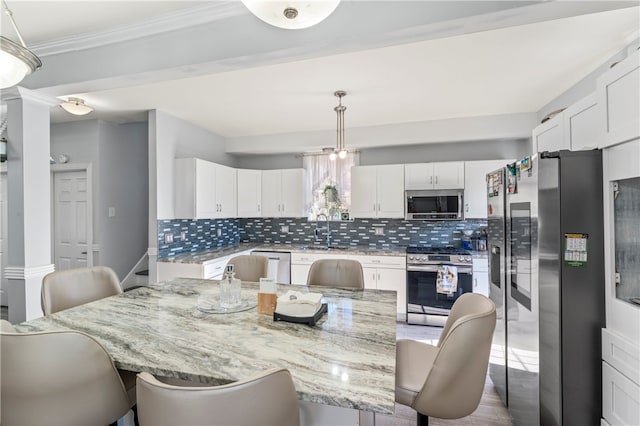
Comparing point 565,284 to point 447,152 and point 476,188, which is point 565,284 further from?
point 447,152

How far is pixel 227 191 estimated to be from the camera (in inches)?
174

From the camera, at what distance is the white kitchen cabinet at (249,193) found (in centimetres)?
465

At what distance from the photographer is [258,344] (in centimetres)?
125

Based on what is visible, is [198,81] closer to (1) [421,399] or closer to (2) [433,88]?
(2) [433,88]

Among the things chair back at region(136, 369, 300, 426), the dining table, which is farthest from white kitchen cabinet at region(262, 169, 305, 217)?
chair back at region(136, 369, 300, 426)

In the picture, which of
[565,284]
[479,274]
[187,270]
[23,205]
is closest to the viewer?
[565,284]

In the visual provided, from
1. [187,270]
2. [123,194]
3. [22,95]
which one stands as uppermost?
A: [22,95]

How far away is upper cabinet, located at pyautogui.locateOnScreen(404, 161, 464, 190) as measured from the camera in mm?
4031

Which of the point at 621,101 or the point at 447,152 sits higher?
the point at 447,152

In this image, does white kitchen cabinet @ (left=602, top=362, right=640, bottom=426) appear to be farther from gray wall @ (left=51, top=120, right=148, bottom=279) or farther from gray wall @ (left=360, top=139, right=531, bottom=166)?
gray wall @ (left=51, top=120, right=148, bottom=279)

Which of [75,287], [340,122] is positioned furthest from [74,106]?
[340,122]

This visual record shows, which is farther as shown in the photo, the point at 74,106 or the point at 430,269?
the point at 430,269

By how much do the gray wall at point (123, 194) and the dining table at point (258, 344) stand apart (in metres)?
2.84

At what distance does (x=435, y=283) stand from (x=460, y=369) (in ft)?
8.33
